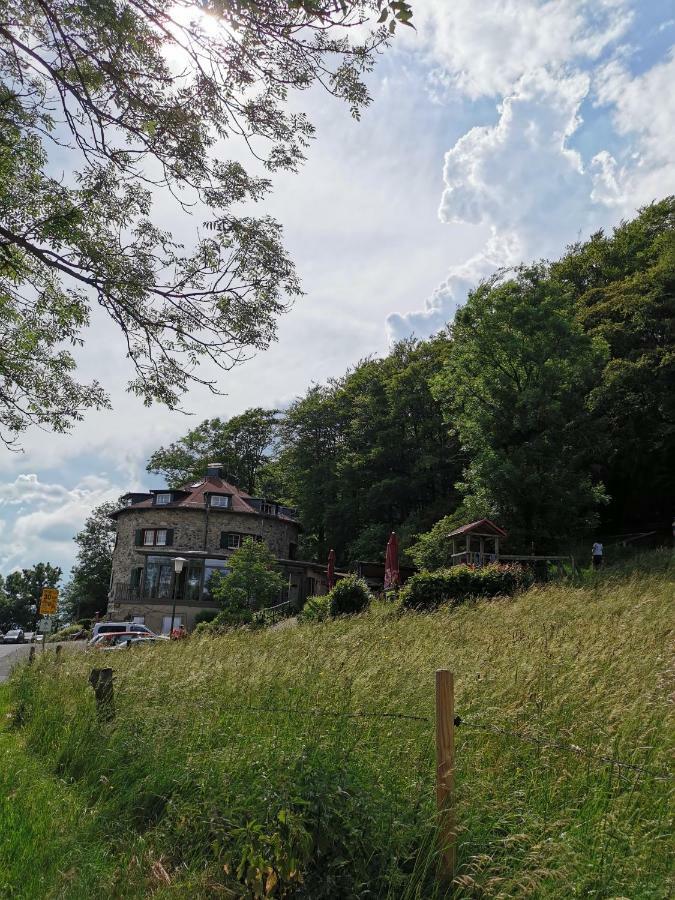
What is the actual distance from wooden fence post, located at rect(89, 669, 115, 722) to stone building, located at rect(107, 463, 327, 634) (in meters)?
33.3

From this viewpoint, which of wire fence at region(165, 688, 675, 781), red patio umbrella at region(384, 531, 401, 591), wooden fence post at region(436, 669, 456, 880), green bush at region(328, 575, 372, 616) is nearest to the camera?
wooden fence post at region(436, 669, 456, 880)

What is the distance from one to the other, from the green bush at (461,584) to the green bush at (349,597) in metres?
2.20

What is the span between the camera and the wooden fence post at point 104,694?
6.54 metres

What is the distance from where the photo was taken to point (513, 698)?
17.7 ft

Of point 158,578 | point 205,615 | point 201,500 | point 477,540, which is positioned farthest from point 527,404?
point 158,578

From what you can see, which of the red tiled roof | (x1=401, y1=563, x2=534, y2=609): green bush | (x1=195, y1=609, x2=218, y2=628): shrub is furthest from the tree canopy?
(x1=401, y1=563, x2=534, y2=609): green bush

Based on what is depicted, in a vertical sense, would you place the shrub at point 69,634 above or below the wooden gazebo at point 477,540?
below

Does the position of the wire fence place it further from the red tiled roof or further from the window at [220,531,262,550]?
the red tiled roof

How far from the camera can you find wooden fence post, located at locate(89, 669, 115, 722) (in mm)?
6535

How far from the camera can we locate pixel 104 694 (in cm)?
673

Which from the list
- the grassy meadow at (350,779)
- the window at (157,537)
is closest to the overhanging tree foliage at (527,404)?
the grassy meadow at (350,779)

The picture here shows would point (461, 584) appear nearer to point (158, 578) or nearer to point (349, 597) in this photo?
point (349, 597)

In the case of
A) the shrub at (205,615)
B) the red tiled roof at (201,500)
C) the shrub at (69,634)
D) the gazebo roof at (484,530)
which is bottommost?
the shrub at (69,634)

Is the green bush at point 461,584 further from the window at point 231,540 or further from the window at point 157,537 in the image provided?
the window at point 157,537
